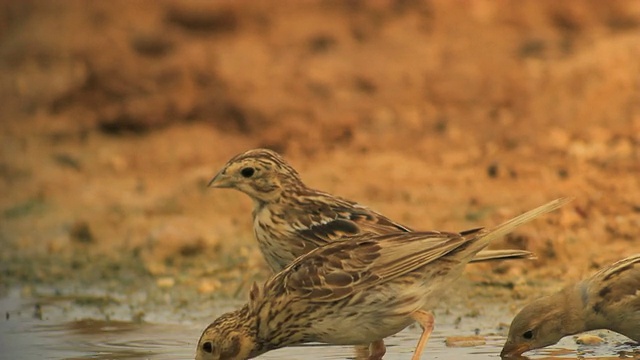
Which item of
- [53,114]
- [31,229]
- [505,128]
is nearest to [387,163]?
[505,128]

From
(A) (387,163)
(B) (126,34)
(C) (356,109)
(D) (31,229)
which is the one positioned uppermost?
(B) (126,34)

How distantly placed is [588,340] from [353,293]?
6.00 ft

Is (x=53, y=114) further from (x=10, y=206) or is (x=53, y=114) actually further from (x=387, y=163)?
(x=387, y=163)

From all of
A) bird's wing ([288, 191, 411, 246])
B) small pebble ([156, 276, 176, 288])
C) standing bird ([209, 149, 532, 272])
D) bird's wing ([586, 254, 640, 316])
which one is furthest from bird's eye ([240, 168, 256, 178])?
bird's wing ([586, 254, 640, 316])

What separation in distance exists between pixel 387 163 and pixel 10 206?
13.0 ft

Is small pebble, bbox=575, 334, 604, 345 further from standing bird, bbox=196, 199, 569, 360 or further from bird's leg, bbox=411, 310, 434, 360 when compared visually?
bird's leg, bbox=411, 310, 434, 360

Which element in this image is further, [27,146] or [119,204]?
[27,146]

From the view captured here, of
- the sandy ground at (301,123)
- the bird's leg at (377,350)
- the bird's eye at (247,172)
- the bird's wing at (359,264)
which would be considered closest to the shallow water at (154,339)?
the bird's leg at (377,350)

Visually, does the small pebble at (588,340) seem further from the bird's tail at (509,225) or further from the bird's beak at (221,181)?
the bird's beak at (221,181)

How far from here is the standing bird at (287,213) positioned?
925cm

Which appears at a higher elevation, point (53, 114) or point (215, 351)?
point (53, 114)

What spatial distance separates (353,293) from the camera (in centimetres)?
820

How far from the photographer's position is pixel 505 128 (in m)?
14.2

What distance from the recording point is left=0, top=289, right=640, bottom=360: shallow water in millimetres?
8945
